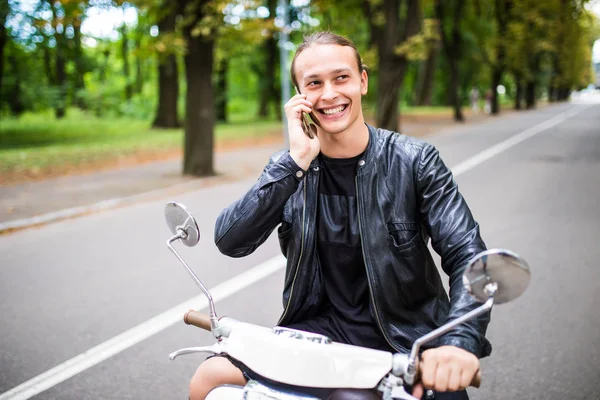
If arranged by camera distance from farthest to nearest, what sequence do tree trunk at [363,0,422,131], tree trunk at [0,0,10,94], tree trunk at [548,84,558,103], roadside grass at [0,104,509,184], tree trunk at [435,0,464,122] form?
tree trunk at [548,84,558,103] < tree trunk at [435,0,464,122] < tree trunk at [363,0,422,131] < tree trunk at [0,0,10,94] < roadside grass at [0,104,509,184]

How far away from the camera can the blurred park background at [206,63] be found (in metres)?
12.8

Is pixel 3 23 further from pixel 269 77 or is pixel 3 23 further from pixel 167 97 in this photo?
pixel 269 77

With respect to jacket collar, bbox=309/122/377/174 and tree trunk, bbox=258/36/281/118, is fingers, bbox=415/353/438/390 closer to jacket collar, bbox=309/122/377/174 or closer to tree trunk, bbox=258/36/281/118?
jacket collar, bbox=309/122/377/174

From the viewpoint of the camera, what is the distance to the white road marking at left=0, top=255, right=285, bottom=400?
3.78m

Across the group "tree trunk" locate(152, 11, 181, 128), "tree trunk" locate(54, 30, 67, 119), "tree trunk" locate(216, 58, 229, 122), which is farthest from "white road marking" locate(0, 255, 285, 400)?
"tree trunk" locate(216, 58, 229, 122)

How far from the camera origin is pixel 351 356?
1.66 m

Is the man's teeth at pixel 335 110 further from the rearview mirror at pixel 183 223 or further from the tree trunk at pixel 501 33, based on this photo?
the tree trunk at pixel 501 33

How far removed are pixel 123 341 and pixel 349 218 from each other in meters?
2.67

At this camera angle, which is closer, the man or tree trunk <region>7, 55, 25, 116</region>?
the man

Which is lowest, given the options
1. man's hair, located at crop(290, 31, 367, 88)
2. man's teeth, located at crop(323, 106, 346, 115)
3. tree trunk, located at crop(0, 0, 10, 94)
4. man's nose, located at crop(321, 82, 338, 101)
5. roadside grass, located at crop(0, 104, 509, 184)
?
roadside grass, located at crop(0, 104, 509, 184)

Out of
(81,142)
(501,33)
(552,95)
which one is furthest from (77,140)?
(552,95)

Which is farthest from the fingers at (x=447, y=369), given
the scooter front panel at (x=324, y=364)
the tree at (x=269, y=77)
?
the tree at (x=269, y=77)

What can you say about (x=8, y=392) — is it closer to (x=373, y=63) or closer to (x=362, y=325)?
(x=362, y=325)

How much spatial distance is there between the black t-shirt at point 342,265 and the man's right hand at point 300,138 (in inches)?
8.4
